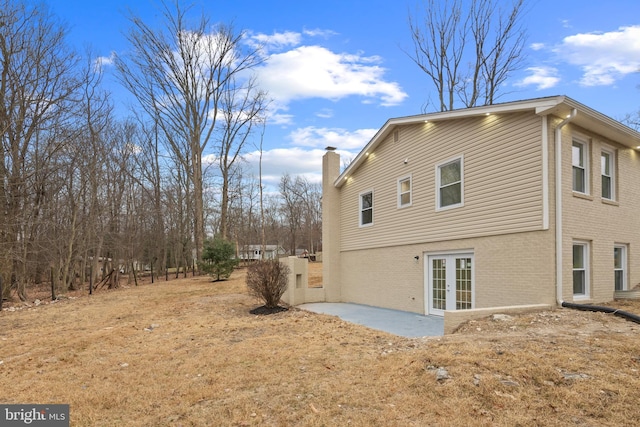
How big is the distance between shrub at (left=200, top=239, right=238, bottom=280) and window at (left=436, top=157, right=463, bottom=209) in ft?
43.6

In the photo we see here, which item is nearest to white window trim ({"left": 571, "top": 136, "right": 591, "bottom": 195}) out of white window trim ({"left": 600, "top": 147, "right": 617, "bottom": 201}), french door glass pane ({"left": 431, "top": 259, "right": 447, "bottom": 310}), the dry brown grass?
white window trim ({"left": 600, "top": 147, "right": 617, "bottom": 201})

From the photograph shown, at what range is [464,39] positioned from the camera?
74.6 ft

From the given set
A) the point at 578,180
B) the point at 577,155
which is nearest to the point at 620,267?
the point at 578,180

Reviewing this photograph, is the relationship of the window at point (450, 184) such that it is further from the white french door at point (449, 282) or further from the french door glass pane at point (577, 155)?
the french door glass pane at point (577, 155)

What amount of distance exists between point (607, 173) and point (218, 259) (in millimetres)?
16767

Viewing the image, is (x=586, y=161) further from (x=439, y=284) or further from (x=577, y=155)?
(x=439, y=284)

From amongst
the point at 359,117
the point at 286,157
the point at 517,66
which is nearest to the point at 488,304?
the point at 359,117

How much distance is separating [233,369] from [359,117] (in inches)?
648

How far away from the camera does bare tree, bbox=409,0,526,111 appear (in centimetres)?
2195

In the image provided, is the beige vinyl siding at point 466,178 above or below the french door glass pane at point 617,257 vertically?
above

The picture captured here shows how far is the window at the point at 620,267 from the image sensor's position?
9.46 meters

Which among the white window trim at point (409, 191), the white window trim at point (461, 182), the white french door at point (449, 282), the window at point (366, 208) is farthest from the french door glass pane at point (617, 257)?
the window at point (366, 208)

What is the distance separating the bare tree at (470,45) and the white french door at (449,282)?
48.2 feet

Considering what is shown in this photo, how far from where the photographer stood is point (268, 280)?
443 inches
